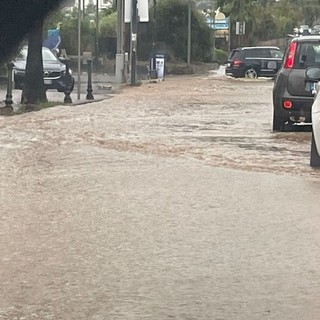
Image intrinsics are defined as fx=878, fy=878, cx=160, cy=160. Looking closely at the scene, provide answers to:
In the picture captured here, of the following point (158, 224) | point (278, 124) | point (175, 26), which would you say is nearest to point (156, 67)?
point (175, 26)

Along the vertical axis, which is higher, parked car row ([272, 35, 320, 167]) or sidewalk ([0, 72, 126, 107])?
parked car row ([272, 35, 320, 167])

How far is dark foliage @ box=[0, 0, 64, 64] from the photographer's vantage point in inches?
84.9

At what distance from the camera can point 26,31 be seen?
228cm

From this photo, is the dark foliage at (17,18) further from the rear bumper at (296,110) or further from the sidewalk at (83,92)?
the sidewalk at (83,92)

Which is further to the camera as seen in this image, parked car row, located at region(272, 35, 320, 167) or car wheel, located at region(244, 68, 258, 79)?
car wheel, located at region(244, 68, 258, 79)

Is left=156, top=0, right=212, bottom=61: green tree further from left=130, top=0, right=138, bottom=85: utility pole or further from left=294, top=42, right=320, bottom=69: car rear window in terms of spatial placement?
left=294, top=42, right=320, bottom=69: car rear window

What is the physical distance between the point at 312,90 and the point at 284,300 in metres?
7.87

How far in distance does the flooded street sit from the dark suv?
48 centimetres

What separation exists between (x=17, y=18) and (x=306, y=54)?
451 inches

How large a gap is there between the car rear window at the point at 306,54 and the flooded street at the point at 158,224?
3.72 feet

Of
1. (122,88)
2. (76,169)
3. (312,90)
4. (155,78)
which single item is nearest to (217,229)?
(76,169)

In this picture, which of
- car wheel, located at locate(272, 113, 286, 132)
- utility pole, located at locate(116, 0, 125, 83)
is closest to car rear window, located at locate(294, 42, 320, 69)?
car wheel, located at locate(272, 113, 286, 132)

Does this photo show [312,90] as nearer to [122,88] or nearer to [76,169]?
[76,169]

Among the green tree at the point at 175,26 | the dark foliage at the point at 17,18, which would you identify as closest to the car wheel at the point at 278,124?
the dark foliage at the point at 17,18
